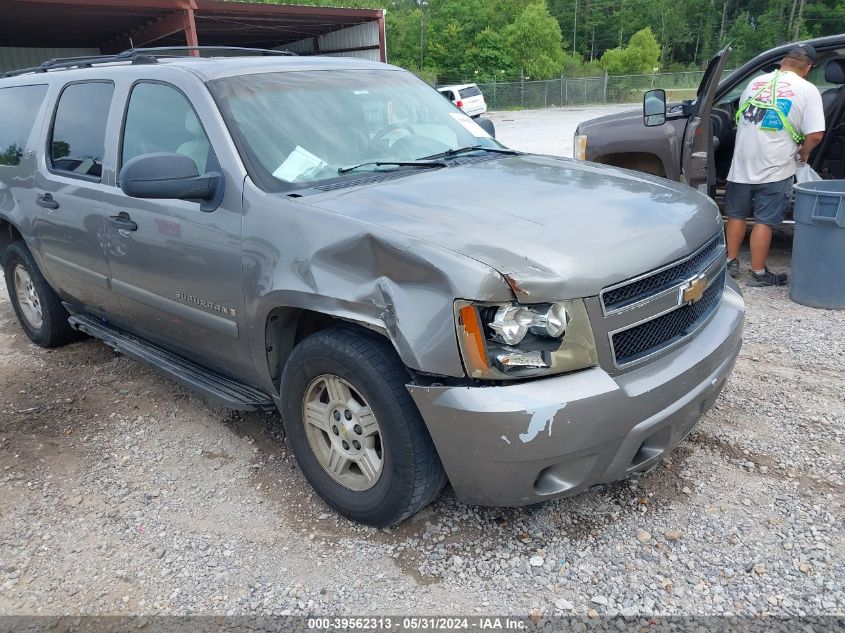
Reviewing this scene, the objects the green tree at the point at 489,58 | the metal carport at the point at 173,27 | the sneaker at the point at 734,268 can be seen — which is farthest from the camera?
the green tree at the point at 489,58

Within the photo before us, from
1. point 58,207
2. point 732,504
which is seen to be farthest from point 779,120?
point 58,207

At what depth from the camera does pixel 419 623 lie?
7.70 feet

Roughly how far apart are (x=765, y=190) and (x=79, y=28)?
20.8m

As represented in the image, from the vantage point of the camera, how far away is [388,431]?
2.49 meters

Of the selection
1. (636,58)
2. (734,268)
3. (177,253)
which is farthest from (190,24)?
(636,58)

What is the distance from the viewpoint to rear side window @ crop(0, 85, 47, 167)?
14.7 feet

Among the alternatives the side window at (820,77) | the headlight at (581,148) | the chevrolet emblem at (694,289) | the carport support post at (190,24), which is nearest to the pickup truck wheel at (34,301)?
the chevrolet emblem at (694,289)

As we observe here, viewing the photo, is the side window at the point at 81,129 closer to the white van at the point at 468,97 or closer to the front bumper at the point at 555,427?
the front bumper at the point at 555,427

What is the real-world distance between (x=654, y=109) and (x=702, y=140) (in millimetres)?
500

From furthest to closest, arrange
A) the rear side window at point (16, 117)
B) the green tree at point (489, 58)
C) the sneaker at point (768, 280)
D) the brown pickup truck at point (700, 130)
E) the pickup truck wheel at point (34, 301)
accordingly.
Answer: the green tree at point (489, 58) < the sneaker at point (768, 280) < the brown pickup truck at point (700, 130) < the pickup truck wheel at point (34, 301) < the rear side window at point (16, 117)

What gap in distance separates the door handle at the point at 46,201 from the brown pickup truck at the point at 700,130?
4557 mm

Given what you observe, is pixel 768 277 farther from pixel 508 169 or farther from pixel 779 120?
pixel 508 169

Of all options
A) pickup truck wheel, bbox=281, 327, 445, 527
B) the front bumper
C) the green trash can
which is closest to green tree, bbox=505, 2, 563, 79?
the green trash can

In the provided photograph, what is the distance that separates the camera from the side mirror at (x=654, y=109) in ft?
18.4
